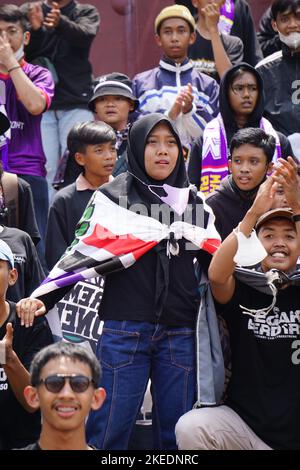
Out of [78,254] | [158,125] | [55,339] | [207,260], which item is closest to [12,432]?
[55,339]

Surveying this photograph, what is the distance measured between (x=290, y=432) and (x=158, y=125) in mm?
1768

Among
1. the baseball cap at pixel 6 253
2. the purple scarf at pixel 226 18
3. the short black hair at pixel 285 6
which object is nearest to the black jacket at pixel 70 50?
the purple scarf at pixel 226 18

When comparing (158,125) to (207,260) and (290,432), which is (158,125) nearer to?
(207,260)

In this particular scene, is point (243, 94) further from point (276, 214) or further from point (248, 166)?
point (276, 214)

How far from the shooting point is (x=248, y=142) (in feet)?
23.1

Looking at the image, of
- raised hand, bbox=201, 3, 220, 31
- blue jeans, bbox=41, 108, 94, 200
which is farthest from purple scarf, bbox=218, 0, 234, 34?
blue jeans, bbox=41, 108, 94, 200

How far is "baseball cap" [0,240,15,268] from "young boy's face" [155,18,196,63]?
3053mm

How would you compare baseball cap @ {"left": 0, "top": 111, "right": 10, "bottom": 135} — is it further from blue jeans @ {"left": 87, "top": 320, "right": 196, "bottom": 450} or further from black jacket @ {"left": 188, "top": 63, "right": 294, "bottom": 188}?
blue jeans @ {"left": 87, "top": 320, "right": 196, "bottom": 450}

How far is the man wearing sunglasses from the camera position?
4.93 metres

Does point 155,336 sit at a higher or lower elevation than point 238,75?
lower

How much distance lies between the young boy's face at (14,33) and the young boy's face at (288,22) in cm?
202

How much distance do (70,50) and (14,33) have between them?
984mm

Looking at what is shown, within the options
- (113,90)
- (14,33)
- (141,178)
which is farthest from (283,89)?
(141,178)

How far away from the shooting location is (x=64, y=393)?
4.93 metres
